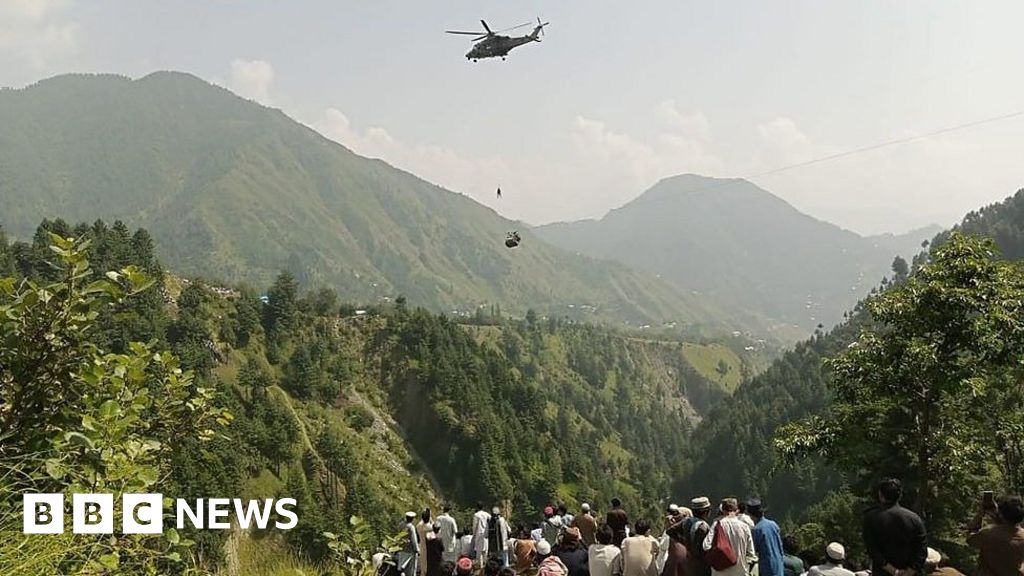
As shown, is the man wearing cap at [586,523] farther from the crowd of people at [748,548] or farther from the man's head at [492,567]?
the man's head at [492,567]

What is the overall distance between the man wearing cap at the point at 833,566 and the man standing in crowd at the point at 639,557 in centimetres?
205

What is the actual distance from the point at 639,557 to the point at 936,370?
27.4 feet

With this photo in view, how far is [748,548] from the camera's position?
8.37 meters

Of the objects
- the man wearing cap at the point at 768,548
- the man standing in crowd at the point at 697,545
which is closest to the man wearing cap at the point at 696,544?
the man standing in crowd at the point at 697,545

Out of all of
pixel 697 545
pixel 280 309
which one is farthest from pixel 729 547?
pixel 280 309

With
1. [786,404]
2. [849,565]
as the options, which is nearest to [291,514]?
[849,565]

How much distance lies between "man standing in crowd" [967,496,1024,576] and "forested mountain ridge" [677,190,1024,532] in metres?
116

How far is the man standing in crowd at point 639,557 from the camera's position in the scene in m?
8.91

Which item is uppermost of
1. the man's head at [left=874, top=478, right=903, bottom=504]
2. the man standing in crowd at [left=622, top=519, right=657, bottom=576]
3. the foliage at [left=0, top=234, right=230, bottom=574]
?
the foliage at [left=0, top=234, right=230, bottom=574]

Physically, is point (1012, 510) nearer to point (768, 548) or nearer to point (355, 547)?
point (768, 548)

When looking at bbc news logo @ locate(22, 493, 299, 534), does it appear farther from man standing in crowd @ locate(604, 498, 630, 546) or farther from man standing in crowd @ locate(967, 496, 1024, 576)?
man standing in crowd @ locate(967, 496, 1024, 576)

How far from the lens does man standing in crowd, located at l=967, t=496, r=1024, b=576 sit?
7012 mm

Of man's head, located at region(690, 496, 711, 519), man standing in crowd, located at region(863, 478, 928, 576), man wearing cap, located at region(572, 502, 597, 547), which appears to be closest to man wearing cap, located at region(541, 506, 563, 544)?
man wearing cap, located at region(572, 502, 597, 547)

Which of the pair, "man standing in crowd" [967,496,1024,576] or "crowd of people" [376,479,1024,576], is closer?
"crowd of people" [376,479,1024,576]
